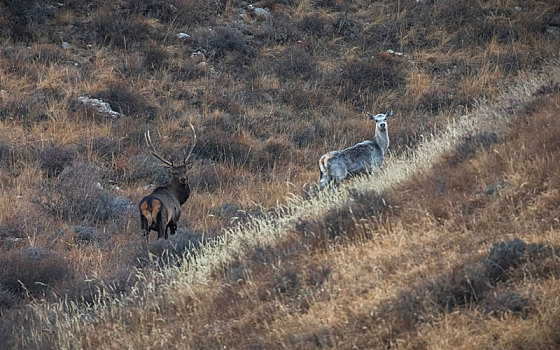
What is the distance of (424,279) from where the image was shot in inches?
242

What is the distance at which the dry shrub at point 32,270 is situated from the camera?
31.2 ft

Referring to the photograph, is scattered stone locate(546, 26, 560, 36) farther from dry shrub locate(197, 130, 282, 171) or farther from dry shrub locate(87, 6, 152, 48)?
dry shrub locate(87, 6, 152, 48)

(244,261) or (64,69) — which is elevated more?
(244,261)

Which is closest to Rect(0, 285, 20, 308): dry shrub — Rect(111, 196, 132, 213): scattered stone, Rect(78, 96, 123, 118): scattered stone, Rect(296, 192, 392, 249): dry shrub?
Rect(111, 196, 132, 213): scattered stone

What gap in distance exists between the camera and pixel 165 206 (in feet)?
35.0

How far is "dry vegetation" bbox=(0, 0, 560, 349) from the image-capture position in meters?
6.17

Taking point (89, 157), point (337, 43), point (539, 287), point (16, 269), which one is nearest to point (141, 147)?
point (89, 157)

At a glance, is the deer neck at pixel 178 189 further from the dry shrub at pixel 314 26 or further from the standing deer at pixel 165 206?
the dry shrub at pixel 314 26

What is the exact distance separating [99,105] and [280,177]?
4.44 metres

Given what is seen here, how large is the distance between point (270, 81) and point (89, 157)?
5.70m

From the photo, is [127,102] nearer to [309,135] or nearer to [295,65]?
[309,135]

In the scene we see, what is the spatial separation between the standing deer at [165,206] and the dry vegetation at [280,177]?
1.60 feet

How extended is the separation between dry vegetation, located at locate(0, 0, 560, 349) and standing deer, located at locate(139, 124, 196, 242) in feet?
1.60

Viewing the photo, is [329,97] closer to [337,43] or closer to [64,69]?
[337,43]
